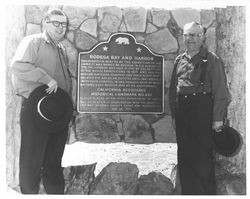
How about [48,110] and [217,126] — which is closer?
[48,110]

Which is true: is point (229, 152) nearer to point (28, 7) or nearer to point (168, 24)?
point (168, 24)

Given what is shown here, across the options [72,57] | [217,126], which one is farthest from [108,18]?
[217,126]

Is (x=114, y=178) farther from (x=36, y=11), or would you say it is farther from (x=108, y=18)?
(x=36, y=11)

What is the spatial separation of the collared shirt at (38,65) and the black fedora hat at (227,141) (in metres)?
1.71

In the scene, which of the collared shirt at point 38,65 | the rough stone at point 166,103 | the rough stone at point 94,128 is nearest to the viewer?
the collared shirt at point 38,65

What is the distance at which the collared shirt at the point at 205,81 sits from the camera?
4.40 metres

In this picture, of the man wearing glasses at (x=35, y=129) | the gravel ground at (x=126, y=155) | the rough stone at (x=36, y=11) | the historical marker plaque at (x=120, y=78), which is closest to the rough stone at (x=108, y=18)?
the historical marker plaque at (x=120, y=78)

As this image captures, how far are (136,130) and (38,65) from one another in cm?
126

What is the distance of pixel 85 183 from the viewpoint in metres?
4.36

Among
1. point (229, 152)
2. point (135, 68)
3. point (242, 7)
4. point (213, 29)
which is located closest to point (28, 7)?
point (135, 68)

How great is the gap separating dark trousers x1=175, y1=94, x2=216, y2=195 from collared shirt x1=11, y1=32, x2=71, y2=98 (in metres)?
1.31

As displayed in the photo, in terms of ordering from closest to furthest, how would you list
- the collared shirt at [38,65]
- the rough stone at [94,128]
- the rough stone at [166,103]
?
1. the collared shirt at [38,65]
2. the rough stone at [94,128]
3. the rough stone at [166,103]

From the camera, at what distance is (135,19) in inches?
177

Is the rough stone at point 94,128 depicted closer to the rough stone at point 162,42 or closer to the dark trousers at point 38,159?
the dark trousers at point 38,159
